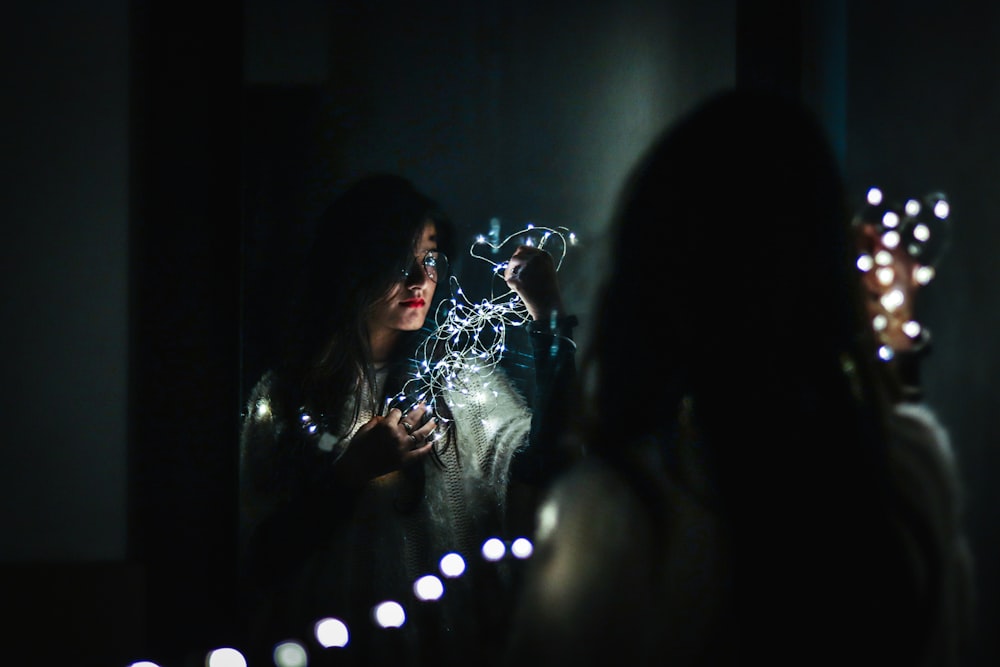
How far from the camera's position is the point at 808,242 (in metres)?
1.02

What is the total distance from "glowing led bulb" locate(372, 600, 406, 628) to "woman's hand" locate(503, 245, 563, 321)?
0.52 metres

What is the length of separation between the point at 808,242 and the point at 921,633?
1.70ft

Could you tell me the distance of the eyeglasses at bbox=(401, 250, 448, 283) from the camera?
3.86 feet

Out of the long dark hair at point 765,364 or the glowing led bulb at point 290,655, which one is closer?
the long dark hair at point 765,364

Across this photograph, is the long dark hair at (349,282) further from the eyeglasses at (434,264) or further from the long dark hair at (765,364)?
the long dark hair at (765,364)

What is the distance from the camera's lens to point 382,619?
3.97 feet

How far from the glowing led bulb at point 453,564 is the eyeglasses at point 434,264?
0.45 metres

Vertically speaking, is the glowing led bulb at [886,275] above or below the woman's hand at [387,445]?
above

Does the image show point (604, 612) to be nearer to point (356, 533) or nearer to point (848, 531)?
point (848, 531)

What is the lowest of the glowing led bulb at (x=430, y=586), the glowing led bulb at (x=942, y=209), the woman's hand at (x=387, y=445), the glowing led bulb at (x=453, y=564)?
the glowing led bulb at (x=430, y=586)

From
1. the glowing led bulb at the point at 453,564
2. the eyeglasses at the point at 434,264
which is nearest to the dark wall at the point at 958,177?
the eyeglasses at the point at 434,264

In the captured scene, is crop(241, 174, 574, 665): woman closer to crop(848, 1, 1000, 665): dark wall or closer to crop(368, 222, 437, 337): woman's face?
crop(368, 222, 437, 337): woman's face

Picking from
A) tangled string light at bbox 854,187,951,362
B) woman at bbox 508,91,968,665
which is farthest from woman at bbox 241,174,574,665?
tangled string light at bbox 854,187,951,362

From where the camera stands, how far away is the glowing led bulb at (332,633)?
4.00 ft
